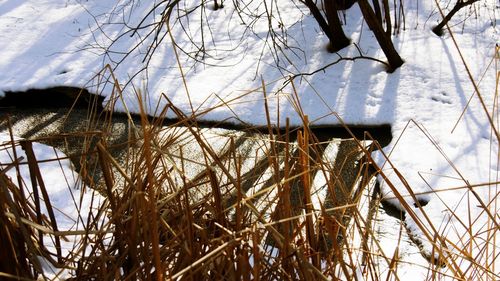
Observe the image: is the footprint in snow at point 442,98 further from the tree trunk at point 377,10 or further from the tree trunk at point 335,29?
the tree trunk at point 335,29

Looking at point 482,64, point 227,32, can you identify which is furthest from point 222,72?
point 482,64

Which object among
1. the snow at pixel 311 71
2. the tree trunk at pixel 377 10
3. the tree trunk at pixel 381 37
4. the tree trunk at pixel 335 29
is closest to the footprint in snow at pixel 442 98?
the snow at pixel 311 71

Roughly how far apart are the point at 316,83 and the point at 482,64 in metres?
1.28

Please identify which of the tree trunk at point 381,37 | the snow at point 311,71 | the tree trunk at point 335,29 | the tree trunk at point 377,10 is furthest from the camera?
the tree trunk at point 335,29

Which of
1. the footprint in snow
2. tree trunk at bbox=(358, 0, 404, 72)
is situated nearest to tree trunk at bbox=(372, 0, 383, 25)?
tree trunk at bbox=(358, 0, 404, 72)

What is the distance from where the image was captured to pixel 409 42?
215 inches

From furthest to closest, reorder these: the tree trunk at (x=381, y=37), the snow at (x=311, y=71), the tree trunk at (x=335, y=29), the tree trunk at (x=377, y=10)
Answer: the tree trunk at (x=335, y=29) → the tree trunk at (x=377, y=10) → the tree trunk at (x=381, y=37) → the snow at (x=311, y=71)

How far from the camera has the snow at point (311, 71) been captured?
14.4 feet

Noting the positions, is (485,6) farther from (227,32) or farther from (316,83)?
(227,32)

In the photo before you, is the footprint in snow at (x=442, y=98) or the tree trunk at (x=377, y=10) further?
the tree trunk at (x=377, y=10)

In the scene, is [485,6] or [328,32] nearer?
[328,32]

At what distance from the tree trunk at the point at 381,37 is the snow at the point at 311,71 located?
3.3 inches

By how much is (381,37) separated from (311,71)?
618 millimetres

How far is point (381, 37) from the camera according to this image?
193 inches
